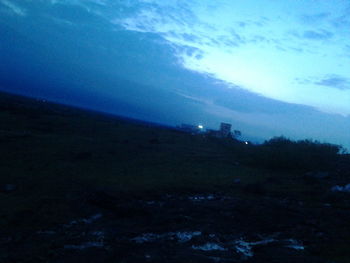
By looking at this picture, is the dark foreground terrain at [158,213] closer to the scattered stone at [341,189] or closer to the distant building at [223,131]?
the scattered stone at [341,189]

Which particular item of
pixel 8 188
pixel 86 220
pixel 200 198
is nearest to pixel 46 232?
pixel 86 220

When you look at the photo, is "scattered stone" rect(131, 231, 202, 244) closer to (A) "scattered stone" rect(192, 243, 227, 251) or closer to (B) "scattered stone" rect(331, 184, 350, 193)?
(A) "scattered stone" rect(192, 243, 227, 251)

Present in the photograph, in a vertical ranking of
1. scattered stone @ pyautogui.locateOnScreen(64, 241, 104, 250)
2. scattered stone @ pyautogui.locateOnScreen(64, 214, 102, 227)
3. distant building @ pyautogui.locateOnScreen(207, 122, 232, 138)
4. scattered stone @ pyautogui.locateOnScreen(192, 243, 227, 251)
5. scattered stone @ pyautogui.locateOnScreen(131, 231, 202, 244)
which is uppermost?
distant building @ pyautogui.locateOnScreen(207, 122, 232, 138)

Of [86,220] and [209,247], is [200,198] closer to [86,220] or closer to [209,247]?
[86,220]

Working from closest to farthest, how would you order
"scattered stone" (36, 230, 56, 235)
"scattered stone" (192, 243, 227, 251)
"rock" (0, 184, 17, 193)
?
"scattered stone" (192, 243, 227, 251) < "scattered stone" (36, 230, 56, 235) < "rock" (0, 184, 17, 193)

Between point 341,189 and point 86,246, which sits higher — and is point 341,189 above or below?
above

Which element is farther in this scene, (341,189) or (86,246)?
(341,189)

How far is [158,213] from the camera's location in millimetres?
11906

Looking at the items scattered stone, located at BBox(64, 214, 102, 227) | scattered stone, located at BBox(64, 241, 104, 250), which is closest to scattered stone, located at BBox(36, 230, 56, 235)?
scattered stone, located at BBox(64, 214, 102, 227)

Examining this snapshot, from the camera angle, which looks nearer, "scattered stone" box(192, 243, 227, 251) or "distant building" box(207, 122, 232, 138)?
"scattered stone" box(192, 243, 227, 251)

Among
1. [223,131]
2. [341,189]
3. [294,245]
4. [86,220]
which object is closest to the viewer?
[294,245]

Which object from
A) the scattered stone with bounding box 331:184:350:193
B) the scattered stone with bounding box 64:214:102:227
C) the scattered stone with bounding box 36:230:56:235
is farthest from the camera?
the scattered stone with bounding box 331:184:350:193

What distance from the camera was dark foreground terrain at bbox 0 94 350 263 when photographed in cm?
840

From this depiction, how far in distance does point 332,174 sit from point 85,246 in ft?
59.8
